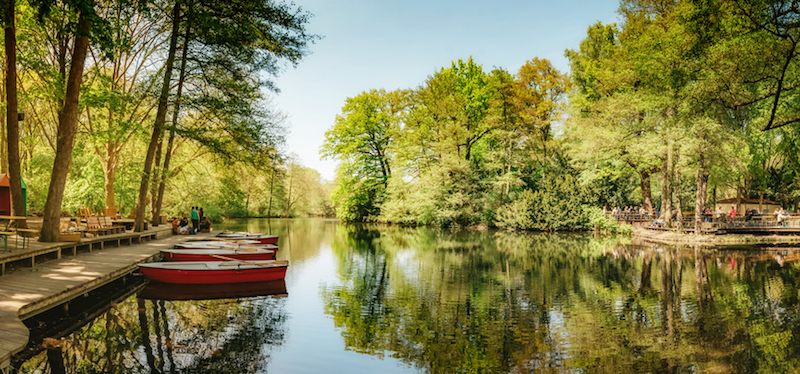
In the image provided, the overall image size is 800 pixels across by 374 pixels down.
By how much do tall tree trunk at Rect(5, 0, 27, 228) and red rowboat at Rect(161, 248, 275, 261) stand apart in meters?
4.16

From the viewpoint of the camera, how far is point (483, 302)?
37.0 feet

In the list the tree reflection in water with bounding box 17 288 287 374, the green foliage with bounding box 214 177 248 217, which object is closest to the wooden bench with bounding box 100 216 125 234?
the tree reflection in water with bounding box 17 288 287 374

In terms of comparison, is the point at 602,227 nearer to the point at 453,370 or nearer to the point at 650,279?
the point at 650,279

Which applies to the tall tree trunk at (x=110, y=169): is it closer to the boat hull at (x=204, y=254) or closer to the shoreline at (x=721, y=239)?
the boat hull at (x=204, y=254)

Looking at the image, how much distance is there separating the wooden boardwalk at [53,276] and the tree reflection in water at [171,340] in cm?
72

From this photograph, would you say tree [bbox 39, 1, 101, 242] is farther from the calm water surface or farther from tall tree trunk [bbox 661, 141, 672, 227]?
tall tree trunk [bbox 661, 141, 672, 227]

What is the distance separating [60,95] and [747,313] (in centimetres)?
2089

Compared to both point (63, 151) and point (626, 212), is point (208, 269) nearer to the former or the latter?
point (63, 151)

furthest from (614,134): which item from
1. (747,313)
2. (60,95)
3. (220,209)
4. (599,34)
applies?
(220,209)

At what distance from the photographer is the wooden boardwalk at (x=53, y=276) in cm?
663

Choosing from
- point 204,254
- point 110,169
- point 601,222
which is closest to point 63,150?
point 204,254

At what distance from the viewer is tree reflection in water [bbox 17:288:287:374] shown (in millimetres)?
6801

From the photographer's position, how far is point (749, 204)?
4034 cm

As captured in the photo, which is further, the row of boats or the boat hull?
the boat hull
